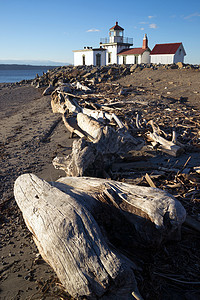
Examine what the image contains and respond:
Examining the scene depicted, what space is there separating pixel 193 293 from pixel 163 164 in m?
3.30

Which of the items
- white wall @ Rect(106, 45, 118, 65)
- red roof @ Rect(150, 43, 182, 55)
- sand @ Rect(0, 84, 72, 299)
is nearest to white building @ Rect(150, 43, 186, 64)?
red roof @ Rect(150, 43, 182, 55)

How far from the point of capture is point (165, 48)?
124 ft

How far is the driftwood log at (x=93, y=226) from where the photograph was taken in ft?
7.21

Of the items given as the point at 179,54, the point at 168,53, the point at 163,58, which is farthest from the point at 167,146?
the point at 179,54

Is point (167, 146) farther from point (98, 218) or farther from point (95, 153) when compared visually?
point (98, 218)

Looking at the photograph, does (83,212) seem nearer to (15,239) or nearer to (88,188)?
(88,188)

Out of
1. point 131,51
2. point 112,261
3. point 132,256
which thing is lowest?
point 132,256

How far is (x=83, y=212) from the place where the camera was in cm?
264

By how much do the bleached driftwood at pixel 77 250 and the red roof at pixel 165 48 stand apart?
39.4 meters

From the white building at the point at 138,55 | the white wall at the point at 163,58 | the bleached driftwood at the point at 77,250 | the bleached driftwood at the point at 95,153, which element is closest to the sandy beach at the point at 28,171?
the bleached driftwood at the point at 77,250

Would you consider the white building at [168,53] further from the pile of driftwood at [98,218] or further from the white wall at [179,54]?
the pile of driftwood at [98,218]

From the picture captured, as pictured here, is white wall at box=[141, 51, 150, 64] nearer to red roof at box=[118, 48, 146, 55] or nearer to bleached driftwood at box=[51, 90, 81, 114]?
red roof at box=[118, 48, 146, 55]

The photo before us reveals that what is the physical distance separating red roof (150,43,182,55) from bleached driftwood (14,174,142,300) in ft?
129

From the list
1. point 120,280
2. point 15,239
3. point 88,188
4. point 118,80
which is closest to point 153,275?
point 120,280
